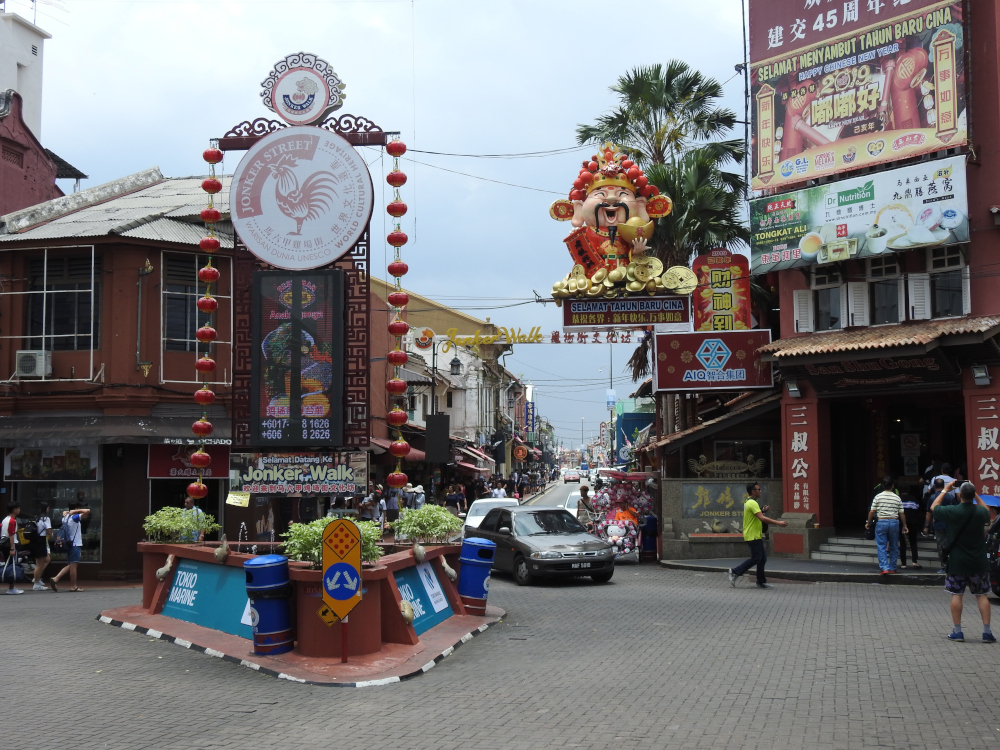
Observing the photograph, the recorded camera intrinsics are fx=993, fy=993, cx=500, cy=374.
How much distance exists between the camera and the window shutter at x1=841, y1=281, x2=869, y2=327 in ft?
71.8

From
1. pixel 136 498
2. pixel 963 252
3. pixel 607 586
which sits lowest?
pixel 607 586

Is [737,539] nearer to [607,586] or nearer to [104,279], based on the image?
[607,586]

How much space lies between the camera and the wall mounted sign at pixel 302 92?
16328mm

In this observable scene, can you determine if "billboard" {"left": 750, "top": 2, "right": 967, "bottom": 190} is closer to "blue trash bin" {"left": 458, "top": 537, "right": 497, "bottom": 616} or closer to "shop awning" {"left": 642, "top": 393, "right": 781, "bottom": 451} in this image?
"shop awning" {"left": 642, "top": 393, "right": 781, "bottom": 451}

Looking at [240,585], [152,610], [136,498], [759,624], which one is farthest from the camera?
[136,498]

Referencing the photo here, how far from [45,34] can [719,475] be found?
33.6 meters

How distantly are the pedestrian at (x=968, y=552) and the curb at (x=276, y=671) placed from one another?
5.82 m

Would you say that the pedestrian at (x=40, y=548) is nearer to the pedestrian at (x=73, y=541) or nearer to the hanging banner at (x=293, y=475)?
the pedestrian at (x=73, y=541)

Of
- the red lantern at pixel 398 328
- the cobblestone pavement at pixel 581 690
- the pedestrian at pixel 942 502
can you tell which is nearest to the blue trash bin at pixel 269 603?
the cobblestone pavement at pixel 581 690

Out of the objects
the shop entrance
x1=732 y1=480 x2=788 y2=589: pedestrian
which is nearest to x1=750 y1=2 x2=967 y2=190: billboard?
the shop entrance

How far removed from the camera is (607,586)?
746 inches

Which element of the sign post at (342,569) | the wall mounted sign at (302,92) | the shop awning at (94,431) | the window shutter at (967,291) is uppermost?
the wall mounted sign at (302,92)

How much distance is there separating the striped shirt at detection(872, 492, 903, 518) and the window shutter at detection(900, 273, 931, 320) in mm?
4396

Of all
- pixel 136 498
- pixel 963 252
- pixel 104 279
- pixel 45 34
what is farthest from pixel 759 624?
pixel 45 34
